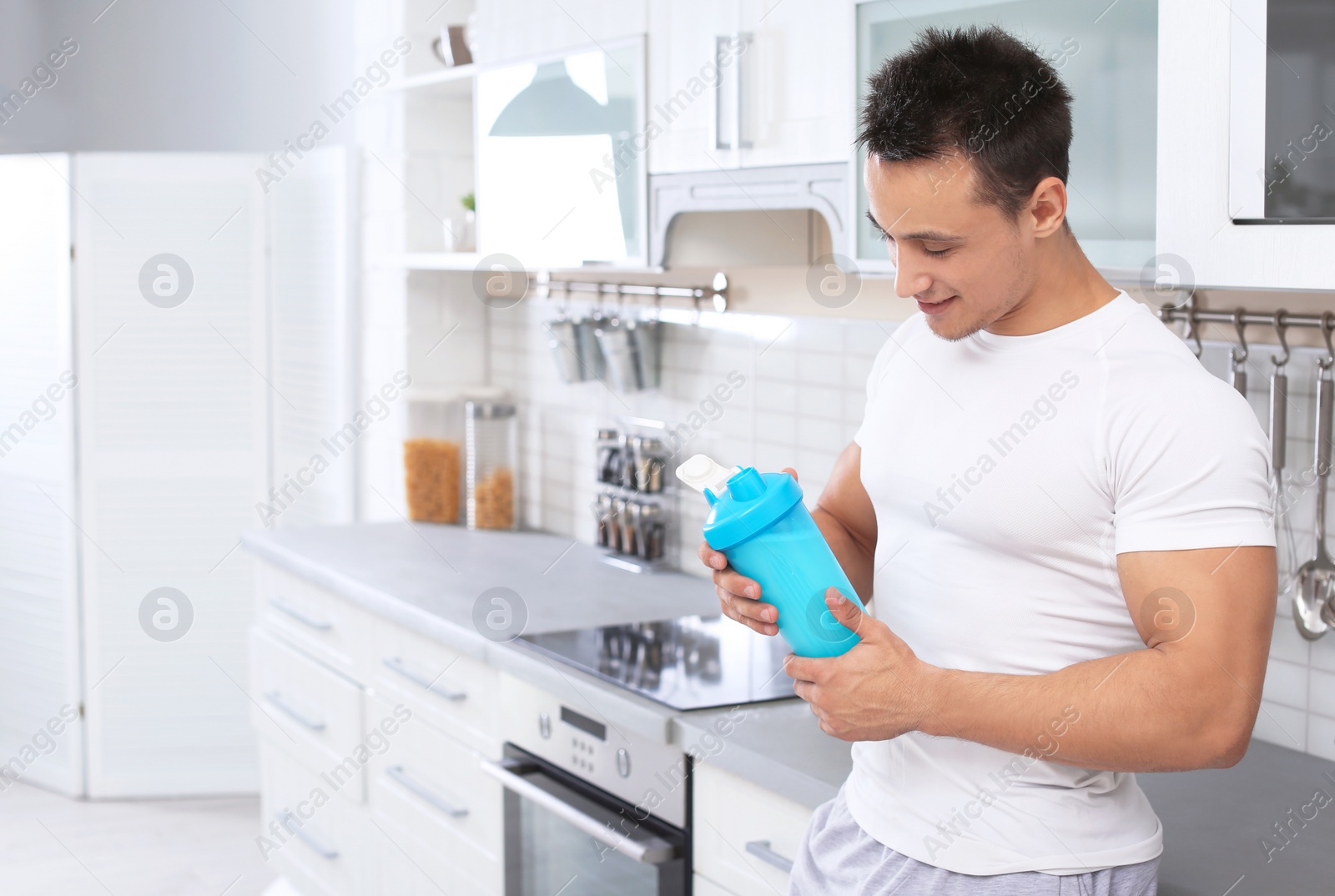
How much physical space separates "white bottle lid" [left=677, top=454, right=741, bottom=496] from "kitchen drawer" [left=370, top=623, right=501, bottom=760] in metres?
1.18

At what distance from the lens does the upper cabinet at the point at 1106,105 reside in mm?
1421

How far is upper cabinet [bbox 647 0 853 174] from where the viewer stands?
6.13 ft

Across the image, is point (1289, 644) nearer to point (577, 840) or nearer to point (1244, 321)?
point (1244, 321)

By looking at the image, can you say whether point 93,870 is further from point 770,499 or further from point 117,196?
point 770,499

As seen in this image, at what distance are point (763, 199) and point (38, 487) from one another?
2.64m

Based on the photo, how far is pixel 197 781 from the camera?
3.83 meters

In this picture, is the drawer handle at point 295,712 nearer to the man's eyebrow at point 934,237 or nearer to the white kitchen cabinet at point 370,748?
the white kitchen cabinet at point 370,748

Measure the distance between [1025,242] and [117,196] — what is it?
313 centimetres

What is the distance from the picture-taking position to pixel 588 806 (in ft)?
6.40

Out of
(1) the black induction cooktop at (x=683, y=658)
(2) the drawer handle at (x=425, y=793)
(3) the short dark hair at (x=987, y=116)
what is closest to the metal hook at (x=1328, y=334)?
(3) the short dark hair at (x=987, y=116)

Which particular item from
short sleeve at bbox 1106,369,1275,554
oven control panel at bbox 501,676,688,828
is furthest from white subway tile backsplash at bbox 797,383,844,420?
short sleeve at bbox 1106,369,1275,554

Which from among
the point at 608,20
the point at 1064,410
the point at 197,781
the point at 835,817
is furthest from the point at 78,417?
→ the point at 1064,410

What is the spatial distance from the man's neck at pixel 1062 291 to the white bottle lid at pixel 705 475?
0.96 feet

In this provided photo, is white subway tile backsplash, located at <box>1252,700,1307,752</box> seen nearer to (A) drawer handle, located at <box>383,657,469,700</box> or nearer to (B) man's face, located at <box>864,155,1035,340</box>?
(B) man's face, located at <box>864,155,1035,340</box>
